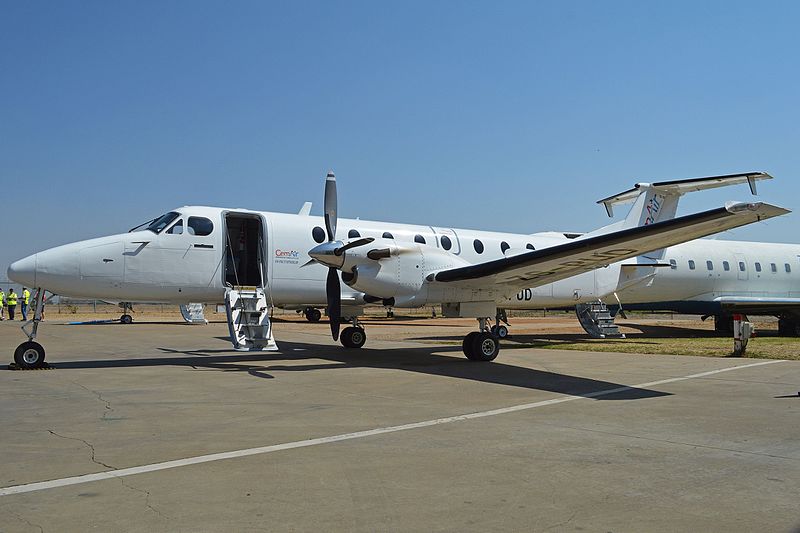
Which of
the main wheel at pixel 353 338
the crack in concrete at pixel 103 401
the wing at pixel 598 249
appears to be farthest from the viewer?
the main wheel at pixel 353 338

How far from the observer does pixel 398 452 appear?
18.0 feet

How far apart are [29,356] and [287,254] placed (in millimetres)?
5466

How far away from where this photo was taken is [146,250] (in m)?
12.8

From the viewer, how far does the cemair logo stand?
47.2 ft

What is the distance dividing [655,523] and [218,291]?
11451 mm

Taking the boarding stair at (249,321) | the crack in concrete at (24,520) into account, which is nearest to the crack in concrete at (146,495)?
the crack in concrete at (24,520)

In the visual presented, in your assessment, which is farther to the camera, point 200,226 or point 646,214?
point 646,214

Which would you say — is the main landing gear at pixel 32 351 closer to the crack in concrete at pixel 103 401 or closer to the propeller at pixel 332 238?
the crack in concrete at pixel 103 401

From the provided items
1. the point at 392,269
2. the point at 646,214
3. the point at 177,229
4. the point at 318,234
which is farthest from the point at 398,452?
the point at 646,214

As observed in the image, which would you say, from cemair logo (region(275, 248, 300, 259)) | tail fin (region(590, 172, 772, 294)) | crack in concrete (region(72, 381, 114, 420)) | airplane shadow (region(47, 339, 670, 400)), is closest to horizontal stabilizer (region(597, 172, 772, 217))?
tail fin (region(590, 172, 772, 294))

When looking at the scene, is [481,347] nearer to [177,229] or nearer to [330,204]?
[330,204]

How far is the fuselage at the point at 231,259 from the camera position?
12087 mm

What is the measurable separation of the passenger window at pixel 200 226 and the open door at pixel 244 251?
40cm

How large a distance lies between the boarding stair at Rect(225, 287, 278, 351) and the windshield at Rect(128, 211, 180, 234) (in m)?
1.93
